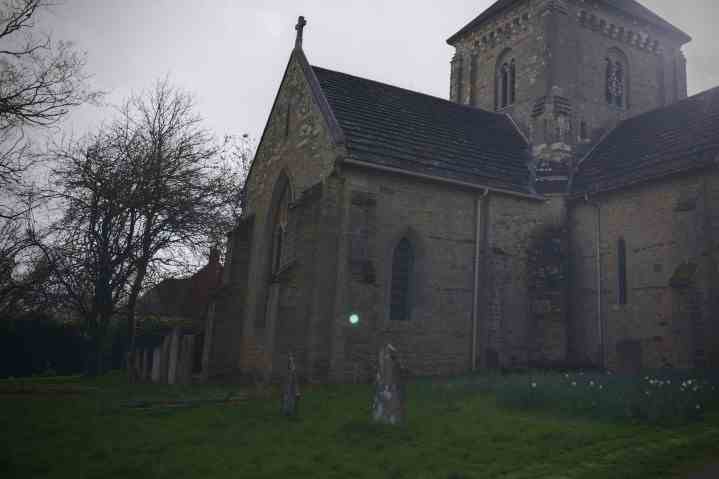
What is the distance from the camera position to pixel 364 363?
14.9m

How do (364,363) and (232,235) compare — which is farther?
(232,235)

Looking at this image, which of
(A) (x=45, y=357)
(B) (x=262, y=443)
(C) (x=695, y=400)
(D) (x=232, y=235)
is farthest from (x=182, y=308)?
(C) (x=695, y=400)

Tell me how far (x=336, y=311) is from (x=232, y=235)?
809 cm

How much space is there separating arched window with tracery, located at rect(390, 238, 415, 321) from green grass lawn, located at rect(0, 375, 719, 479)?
17.5 ft

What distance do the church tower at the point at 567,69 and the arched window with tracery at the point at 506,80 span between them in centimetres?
5

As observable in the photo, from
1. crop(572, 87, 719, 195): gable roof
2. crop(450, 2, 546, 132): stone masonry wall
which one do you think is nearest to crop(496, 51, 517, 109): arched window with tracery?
crop(450, 2, 546, 132): stone masonry wall

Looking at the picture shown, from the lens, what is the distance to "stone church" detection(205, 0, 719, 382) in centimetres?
1486

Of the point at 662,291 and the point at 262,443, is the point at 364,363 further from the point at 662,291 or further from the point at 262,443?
the point at 662,291

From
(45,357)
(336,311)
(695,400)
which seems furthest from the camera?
(45,357)

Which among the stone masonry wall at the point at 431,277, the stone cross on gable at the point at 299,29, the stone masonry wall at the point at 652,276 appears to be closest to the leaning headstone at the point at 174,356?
the stone masonry wall at the point at 431,277

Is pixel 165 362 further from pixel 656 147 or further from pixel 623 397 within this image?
pixel 656 147

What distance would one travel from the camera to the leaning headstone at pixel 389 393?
29.7 ft

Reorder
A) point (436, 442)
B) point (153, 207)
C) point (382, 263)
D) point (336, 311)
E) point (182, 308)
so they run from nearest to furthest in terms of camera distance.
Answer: point (436, 442)
point (336, 311)
point (382, 263)
point (153, 207)
point (182, 308)

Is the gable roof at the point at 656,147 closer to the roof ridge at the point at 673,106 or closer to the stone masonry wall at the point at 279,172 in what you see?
the roof ridge at the point at 673,106
